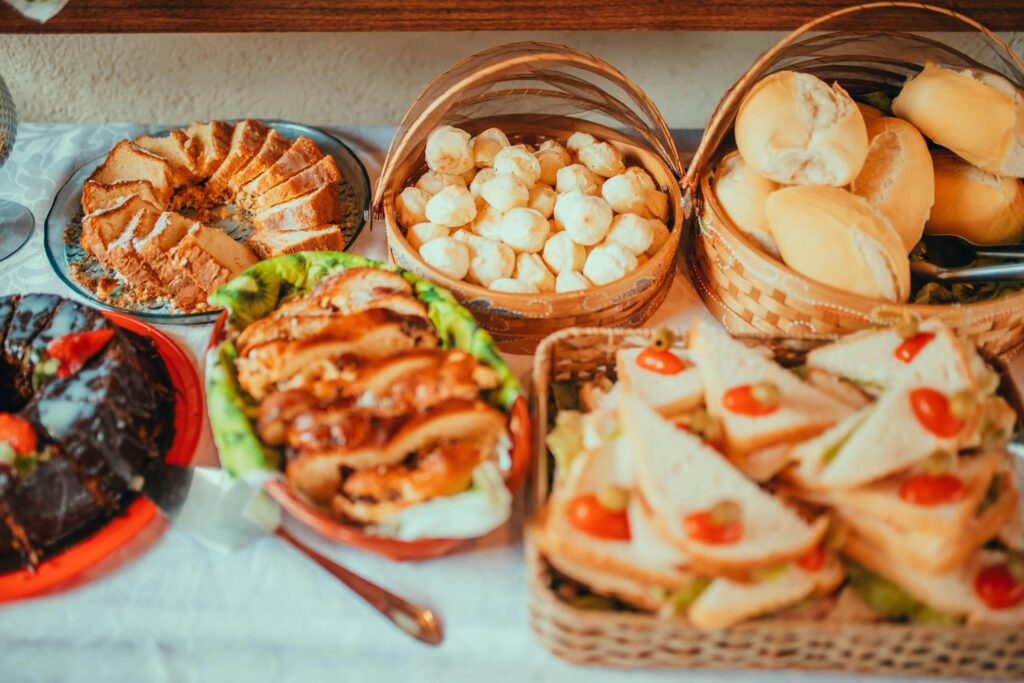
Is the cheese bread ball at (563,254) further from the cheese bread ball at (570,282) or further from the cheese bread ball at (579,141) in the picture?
the cheese bread ball at (579,141)

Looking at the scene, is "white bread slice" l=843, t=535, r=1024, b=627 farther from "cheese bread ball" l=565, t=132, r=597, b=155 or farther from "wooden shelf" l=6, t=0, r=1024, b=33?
"wooden shelf" l=6, t=0, r=1024, b=33

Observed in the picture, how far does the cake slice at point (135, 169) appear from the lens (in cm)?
192

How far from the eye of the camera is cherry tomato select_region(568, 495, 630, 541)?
102 centimetres

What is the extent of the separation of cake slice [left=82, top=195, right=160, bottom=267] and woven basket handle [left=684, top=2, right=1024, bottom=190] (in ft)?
4.24

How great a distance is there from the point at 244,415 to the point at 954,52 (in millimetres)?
1749

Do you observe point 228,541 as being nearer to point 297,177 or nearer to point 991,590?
point 297,177

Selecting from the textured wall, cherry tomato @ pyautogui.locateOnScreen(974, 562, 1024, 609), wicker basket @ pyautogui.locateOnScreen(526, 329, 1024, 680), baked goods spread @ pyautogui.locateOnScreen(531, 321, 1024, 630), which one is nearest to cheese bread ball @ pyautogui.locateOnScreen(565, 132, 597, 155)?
the textured wall

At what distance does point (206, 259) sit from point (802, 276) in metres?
1.25

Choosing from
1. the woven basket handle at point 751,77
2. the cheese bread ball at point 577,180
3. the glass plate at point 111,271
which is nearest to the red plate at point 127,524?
the glass plate at point 111,271

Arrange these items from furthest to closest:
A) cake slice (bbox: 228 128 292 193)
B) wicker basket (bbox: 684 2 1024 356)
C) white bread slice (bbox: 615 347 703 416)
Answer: cake slice (bbox: 228 128 292 193)
wicker basket (bbox: 684 2 1024 356)
white bread slice (bbox: 615 347 703 416)

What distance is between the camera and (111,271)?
1.72 metres

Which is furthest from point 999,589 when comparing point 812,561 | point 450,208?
point 450,208

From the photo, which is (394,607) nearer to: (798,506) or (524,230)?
(798,506)

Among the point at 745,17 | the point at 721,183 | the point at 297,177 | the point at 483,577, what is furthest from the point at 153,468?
the point at 745,17
